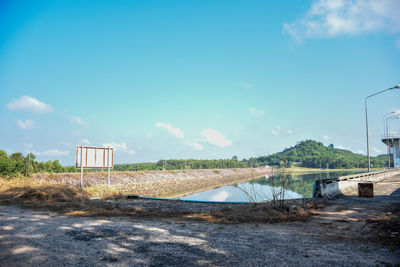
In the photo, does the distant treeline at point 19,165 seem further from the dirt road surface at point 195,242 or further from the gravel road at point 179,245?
the gravel road at point 179,245

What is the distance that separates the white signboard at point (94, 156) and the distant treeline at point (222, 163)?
14.5 ft

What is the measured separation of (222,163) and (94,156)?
104423 millimetres

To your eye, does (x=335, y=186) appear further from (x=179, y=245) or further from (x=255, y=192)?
(x=179, y=245)

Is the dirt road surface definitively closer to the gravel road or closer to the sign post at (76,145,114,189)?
the gravel road

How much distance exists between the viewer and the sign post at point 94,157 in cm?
1744

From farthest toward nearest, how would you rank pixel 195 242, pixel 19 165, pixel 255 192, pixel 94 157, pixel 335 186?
pixel 19 165 → pixel 94 157 → pixel 335 186 → pixel 255 192 → pixel 195 242

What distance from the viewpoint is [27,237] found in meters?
5.73

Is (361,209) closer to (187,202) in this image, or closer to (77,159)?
(187,202)

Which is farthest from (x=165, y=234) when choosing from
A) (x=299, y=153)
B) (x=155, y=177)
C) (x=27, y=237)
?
(x=299, y=153)

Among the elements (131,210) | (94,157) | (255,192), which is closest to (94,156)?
(94,157)

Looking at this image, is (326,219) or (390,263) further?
(326,219)

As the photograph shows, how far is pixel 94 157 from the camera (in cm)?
1823

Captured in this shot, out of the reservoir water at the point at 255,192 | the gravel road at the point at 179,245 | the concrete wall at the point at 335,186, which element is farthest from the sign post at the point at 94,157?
the concrete wall at the point at 335,186

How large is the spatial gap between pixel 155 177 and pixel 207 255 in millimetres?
45721
